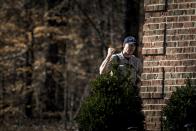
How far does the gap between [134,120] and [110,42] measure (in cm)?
1634

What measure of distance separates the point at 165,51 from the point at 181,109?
1.42m

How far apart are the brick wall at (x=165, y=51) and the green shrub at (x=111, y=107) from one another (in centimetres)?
81

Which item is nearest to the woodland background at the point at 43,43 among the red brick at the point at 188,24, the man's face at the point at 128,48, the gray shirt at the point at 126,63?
the gray shirt at the point at 126,63

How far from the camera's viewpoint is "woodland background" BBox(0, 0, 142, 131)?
→ 2473cm

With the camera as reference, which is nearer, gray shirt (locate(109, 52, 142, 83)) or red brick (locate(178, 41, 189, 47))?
gray shirt (locate(109, 52, 142, 83))

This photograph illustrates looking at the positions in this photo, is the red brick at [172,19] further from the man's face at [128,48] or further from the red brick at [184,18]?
the man's face at [128,48]

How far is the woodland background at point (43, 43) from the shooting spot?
81.1ft

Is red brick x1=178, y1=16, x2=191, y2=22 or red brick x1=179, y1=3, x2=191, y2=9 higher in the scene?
red brick x1=179, y1=3, x2=191, y2=9

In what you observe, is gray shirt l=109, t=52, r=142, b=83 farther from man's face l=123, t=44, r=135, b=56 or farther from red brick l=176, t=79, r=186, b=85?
red brick l=176, t=79, r=186, b=85

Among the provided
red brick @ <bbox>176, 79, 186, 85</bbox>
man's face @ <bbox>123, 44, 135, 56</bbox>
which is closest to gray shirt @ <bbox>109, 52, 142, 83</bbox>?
man's face @ <bbox>123, 44, 135, 56</bbox>

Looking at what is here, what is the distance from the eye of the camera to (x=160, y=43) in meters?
10.1

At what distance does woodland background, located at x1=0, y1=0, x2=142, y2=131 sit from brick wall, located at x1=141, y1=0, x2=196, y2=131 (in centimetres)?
1347

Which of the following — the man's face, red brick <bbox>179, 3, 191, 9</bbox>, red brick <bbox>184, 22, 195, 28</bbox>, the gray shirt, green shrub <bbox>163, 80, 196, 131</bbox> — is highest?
red brick <bbox>179, 3, 191, 9</bbox>

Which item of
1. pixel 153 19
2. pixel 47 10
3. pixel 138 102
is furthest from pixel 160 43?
pixel 47 10
